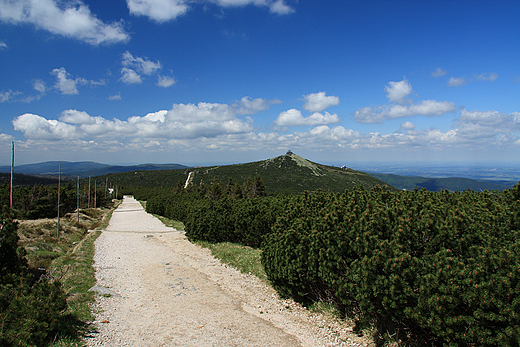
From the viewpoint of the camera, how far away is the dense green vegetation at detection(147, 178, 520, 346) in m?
3.60

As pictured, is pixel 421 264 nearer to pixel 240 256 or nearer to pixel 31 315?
pixel 31 315

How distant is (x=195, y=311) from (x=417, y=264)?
16.4 feet

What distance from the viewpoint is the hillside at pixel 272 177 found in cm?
9219

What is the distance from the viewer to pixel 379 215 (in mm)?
5070

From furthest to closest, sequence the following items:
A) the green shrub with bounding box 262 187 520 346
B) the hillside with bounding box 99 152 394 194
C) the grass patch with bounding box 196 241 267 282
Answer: the hillside with bounding box 99 152 394 194 → the grass patch with bounding box 196 241 267 282 → the green shrub with bounding box 262 187 520 346

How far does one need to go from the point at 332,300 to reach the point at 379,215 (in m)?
2.70

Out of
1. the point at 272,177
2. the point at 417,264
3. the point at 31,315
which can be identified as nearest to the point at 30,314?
the point at 31,315

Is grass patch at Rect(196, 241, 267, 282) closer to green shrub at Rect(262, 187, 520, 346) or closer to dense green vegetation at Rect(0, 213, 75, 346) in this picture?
green shrub at Rect(262, 187, 520, 346)

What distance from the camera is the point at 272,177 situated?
3930 inches

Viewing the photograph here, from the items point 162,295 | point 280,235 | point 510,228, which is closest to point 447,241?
point 510,228

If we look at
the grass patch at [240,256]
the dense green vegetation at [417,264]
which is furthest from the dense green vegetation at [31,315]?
the grass patch at [240,256]

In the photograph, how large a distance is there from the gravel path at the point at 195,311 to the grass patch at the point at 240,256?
292mm

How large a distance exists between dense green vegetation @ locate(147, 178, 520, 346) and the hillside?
252 feet

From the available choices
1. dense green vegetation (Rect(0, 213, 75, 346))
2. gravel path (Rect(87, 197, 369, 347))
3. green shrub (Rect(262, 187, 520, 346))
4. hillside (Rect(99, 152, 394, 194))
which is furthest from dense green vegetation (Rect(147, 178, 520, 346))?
hillside (Rect(99, 152, 394, 194))
